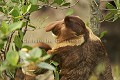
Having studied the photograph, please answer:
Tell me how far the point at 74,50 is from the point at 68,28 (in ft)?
0.35

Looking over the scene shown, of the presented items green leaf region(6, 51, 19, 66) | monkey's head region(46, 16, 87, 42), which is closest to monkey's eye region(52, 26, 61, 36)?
monkey's head region(46, 16, 87, 42)

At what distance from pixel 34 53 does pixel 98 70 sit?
0.96 meters

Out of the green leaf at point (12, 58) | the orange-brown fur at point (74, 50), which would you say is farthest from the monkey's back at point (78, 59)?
the green leaf at point (12, 58)

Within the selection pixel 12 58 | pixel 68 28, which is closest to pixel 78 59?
pixel 68 28

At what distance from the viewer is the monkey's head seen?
5.59 feet

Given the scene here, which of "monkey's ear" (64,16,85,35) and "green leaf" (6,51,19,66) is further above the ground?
"green leaf" (6,51,19,66)

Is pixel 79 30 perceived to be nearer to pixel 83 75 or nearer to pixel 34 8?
pixel 83 75

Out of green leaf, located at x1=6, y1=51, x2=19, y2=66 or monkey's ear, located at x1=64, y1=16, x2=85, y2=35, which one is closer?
green leaf, located at x1=6, y1=51, x2=19, y2=66

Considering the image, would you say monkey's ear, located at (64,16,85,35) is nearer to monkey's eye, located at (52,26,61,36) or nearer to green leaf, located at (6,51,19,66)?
monkey's eye, located at (52,26,61,36)

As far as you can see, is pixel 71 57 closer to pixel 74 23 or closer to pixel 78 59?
pixel 78 59

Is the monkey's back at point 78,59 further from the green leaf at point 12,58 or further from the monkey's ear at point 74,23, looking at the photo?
the green leaf at point 12,58

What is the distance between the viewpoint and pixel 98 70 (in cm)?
184

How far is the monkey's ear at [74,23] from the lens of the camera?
5.58 ft

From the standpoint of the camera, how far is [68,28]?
172 centimetres
